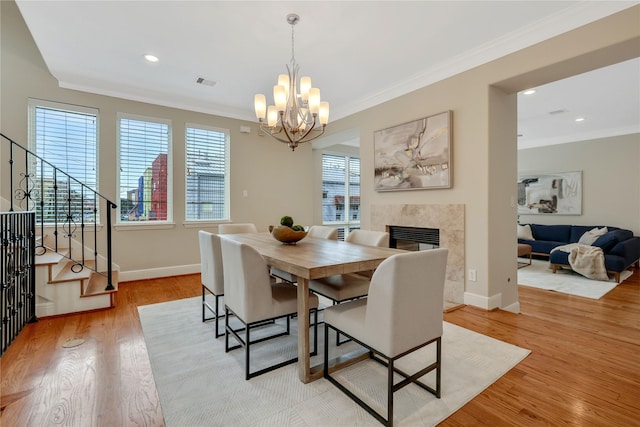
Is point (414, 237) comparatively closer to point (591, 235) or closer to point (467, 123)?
point (467, 123)

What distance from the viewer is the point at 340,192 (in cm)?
695

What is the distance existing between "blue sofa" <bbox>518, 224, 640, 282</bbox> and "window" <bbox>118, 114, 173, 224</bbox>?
21.7ft

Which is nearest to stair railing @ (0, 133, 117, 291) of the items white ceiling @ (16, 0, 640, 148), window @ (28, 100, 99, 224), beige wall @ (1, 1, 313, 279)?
window @ (28, 100, 99, 224)

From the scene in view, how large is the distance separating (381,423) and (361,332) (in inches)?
16.9

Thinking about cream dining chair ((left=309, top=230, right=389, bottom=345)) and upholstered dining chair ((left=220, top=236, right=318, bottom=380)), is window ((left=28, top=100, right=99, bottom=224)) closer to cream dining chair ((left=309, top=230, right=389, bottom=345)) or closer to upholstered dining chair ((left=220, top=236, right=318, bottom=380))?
upholstered dining chair ((left=220, top=236, right=318, bottom=380))

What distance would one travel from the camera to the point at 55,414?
60.2 inches

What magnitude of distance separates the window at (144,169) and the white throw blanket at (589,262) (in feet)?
21.5

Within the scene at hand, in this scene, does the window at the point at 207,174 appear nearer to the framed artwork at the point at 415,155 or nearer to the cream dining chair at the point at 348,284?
the framed artwork at the point at 415,155

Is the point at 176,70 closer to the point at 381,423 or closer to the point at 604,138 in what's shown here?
the point at 381,423

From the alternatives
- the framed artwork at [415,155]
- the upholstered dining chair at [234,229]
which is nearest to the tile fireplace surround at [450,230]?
the framed artwork at [415,155]

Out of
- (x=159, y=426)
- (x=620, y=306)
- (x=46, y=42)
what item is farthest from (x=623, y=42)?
(x=46, y=42)

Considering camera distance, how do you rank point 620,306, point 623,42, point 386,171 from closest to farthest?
point 623,42 → point 620,306 → point 386,171

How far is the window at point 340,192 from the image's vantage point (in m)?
6.65

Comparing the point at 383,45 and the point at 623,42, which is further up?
the point at 383,45
